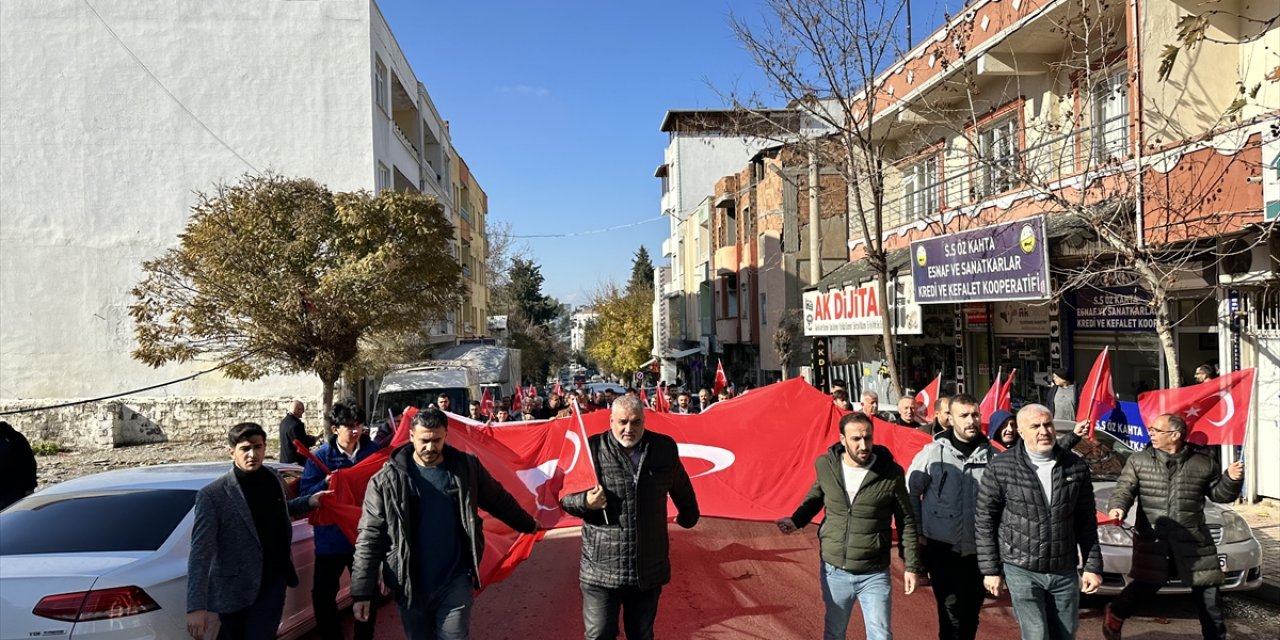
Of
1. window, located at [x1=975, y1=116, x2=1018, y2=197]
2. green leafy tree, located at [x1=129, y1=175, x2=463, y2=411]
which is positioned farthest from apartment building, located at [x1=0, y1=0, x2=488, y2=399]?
window, located at [x1=975, y1=116, x2=1018, y2=197]

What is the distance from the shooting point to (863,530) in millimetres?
4965

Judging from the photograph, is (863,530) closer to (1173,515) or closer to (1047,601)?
(1047,601)

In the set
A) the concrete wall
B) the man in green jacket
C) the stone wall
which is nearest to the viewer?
the man in green jacket

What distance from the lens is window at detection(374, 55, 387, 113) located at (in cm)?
2588

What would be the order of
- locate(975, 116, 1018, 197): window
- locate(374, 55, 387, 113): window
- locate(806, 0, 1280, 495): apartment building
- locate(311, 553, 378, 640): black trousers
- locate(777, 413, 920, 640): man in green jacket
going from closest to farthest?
locate(777, 413, 920, 640): man in green jacket < locate(311, 553, 378, 640): black trousers < locate(806, 0, 1280, 495): apartment building < locate(975, 116, 1018, 197): window < locate(374, 55, 387, 113): window

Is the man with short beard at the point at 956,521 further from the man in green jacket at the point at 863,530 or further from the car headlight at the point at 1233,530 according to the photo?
the car headlight at the point at 1233,530

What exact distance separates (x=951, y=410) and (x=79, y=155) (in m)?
26.3

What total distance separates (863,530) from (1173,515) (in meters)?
Answer: 2.38

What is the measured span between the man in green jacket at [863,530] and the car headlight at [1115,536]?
280 centimetres

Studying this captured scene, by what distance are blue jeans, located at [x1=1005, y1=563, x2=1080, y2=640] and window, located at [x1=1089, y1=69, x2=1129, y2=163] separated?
317 inches

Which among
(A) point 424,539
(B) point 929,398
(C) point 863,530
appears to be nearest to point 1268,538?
(B) point 929,398

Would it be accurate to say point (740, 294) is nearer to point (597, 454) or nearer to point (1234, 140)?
point (1234, 140)

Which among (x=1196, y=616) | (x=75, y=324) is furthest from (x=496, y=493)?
(x=75, y=324)

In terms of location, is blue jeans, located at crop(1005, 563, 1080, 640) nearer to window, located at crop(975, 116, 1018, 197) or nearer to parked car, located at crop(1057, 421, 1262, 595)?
parked car, located at crop(1057, 421, 1262, 595)
